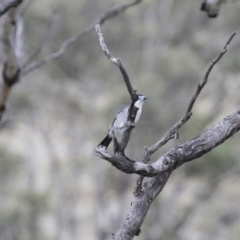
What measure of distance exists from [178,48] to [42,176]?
15.3 feet

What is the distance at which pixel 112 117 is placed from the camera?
37.4 ft

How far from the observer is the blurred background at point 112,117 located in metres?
11.8

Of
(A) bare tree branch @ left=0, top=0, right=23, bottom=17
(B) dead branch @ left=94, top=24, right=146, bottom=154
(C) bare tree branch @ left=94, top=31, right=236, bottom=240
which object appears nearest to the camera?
(B) dead branch @ left=94, top=24, right=146, bottom=154

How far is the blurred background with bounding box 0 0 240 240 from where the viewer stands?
464 inches

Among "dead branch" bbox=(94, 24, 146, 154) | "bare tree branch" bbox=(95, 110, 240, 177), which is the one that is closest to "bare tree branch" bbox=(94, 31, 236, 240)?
"bare tree branch" bbox=(95, 110, 240, 177)

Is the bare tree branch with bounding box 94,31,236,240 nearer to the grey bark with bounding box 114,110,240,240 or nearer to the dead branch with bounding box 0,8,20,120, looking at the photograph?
the grey bark with bounding box 114,110,240,240

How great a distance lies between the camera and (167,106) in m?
12.0

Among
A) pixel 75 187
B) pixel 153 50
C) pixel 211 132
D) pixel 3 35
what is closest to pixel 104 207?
pixel 75 187

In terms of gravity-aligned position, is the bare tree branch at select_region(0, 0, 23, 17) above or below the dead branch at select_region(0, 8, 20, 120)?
below

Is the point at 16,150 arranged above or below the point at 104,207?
above

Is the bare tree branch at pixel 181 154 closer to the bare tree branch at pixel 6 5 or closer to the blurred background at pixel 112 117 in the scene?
the bare tree branch at pixel 6 5

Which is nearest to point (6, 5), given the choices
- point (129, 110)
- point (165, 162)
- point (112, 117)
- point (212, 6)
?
point (129, 110)

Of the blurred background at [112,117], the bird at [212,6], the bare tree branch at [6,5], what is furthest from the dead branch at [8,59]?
the blurred background at [112,117]

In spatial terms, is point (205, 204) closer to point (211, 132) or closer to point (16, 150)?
point (16, 150)
